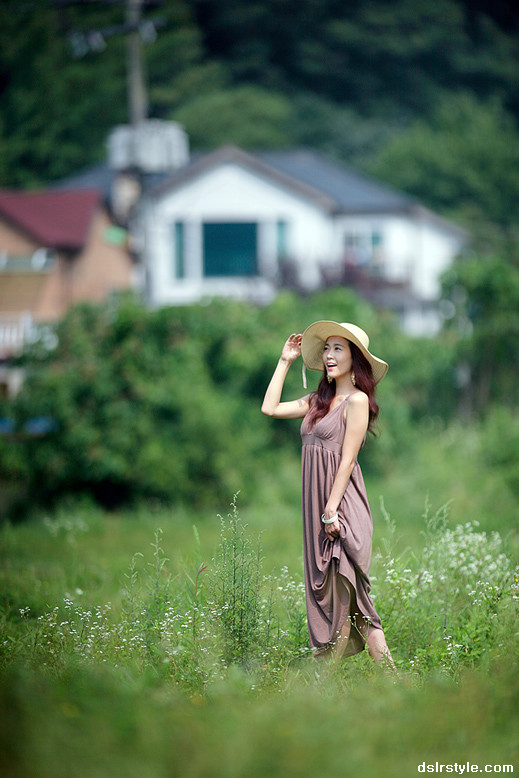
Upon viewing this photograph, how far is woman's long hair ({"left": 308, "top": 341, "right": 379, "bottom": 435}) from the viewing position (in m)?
5.43

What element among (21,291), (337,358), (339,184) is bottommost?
(337,358)

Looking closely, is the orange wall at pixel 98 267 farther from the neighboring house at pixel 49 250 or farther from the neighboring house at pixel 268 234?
the neighboring house at pixel 268 234

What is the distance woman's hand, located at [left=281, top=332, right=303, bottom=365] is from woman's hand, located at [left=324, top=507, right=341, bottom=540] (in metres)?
0.95

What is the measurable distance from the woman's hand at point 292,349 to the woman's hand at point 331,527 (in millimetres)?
945

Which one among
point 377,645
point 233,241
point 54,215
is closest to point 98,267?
point 54,215

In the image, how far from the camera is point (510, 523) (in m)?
9.53

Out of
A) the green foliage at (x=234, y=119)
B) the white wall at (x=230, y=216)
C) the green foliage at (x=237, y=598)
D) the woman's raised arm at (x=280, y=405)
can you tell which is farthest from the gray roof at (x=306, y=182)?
the green foliage at (x=237, y=598)

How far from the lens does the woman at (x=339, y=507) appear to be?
516cm

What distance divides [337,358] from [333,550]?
1.00 meters

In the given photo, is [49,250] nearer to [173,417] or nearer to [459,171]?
[173,417]

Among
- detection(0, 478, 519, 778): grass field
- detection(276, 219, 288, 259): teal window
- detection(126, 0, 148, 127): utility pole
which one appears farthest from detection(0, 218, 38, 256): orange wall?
detection(0, 478, 519, 778): grass field

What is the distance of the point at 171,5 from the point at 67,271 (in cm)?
3134

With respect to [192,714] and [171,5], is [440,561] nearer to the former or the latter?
[192,714]

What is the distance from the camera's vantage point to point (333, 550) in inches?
203
